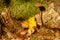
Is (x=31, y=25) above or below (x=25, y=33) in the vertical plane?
above

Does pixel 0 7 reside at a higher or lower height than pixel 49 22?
higher

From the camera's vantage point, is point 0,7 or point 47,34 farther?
point 0,7

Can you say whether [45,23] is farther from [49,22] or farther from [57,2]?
[57,2]

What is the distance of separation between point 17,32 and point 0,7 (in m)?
0.87

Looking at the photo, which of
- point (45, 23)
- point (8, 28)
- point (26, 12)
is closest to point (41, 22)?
point (45, 23)

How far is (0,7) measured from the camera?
609 centimetres

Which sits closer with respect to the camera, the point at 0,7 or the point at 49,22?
the point at 49,22

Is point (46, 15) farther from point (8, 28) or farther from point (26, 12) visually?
point (8, 28)

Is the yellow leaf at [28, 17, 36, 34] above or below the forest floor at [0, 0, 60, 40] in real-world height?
above

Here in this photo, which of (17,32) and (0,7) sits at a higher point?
(0,7)

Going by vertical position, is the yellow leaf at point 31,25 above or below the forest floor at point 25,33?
above

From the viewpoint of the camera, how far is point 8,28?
587 centimetres

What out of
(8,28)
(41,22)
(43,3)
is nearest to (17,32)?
(8,28)

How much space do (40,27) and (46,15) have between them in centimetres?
35
